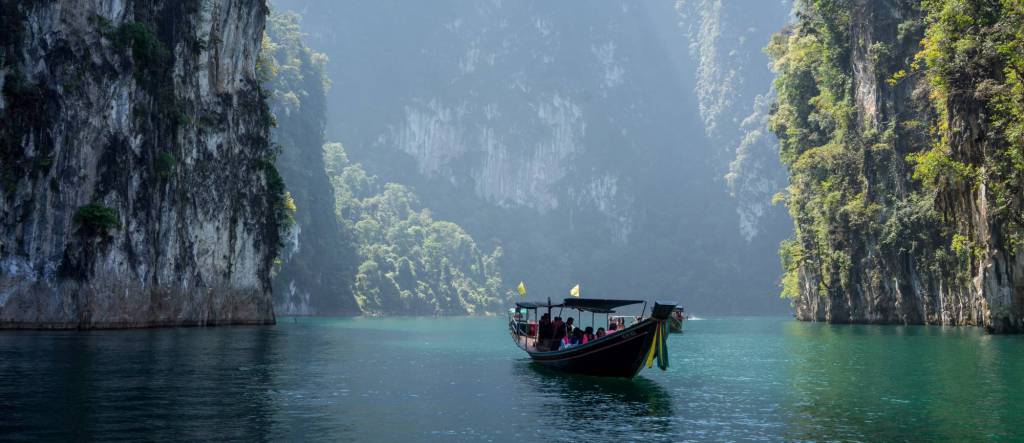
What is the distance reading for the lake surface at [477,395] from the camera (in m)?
17.6

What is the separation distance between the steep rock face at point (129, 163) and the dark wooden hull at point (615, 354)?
28.0 meters

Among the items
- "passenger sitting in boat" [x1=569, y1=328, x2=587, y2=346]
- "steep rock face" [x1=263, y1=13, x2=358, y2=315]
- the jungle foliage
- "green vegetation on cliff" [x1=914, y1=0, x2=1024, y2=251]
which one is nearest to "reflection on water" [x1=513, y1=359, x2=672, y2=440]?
"passenger sitting in boat" [x1=569, y1=328, x2=587, y2=346]

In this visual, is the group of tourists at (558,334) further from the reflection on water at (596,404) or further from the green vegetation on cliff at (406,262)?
the green vegetation on cliff at (406,262)

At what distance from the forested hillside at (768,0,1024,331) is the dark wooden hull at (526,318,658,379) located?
76.3ft

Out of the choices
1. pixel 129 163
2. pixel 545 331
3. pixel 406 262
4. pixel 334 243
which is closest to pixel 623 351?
pixel 545 331

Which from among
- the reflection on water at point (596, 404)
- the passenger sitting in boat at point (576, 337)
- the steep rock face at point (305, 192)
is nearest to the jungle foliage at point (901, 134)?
the passenger sitting in boat at point (576, 337)

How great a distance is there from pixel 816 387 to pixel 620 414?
336 inches

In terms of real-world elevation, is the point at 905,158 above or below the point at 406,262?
above

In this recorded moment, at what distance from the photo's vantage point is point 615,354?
27.5 m

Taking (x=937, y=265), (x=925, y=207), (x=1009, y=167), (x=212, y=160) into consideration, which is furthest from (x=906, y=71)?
(x=212, y=160)

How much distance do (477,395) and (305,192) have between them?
112 meters

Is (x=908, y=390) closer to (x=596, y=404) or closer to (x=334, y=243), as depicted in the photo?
(x=596, y=404)

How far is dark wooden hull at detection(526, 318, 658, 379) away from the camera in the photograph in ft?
86.5

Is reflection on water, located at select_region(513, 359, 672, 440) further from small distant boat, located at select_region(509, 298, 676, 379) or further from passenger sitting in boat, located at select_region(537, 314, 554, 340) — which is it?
passenger sitting in boat, located at select_region(537, 314, 554, 340)
